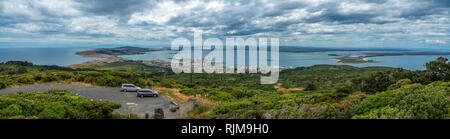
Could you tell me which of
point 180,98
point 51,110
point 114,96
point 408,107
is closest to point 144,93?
point 114,96

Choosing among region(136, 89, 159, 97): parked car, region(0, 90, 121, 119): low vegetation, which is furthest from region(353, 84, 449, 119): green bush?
region(136, 89, 159, 97): parked car

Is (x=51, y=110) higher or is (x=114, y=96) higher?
(x=51, y=110)

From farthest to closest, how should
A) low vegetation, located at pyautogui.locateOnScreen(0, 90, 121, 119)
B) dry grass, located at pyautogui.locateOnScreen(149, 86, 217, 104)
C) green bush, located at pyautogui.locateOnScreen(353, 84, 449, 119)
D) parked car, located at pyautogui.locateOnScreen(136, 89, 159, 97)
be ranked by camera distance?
dry grass, located at pyautogui.locateOnScreen(149, 86, 217, 104)
parked car, located at pyautogui.locateOnScreen(136, 89, 159, 97)
low vegetation, located at pyautogui.locateOnScreen(0, 90, 121, 119)
green bush, located at pyautogui.locateOnScreen(353, 84, 449, 119)

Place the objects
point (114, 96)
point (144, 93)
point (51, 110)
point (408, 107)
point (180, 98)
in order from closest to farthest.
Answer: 1. point (408, 107)
2. point (51, 110)
3. point (114, 96)
4. point (144, 93)
5. point (180, 98)

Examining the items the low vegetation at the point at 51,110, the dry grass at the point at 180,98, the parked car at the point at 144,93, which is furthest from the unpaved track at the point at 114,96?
the low vegetation at the point at 51,110

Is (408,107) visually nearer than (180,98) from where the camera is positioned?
Yes

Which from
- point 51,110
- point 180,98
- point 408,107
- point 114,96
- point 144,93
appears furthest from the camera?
point 180,98

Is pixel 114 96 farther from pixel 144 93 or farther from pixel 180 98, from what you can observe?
pixel 180 98

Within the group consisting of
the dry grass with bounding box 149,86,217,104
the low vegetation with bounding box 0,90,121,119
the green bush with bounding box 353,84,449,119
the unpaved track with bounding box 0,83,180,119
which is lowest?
the dry grass with bounding box 149,86,217,104

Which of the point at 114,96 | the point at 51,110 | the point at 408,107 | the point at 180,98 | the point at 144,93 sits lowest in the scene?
the point at 180,98

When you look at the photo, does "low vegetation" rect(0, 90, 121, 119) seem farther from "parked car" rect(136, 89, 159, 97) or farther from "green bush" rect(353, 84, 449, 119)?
"green bush" rect(353, 84, 449, 119)

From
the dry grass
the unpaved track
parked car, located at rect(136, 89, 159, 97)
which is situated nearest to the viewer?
the unpaved track
